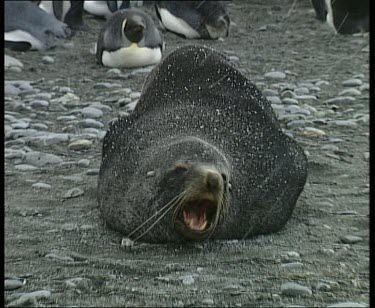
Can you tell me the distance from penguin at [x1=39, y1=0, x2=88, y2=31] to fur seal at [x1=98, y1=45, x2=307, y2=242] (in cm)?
375

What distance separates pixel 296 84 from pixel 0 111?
2500 mm

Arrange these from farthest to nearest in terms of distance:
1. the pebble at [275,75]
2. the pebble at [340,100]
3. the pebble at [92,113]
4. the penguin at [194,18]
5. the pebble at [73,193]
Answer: the penguin at [194,18], the pebble at [275,75], the pebble at [340,100], the pebble at [92,113], the pebble at [73,193]

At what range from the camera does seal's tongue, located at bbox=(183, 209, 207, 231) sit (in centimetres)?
238

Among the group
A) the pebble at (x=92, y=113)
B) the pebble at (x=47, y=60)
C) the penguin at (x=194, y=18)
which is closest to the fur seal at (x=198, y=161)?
the pebble at (x=92, y=113)

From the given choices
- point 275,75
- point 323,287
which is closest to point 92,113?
point 275,75

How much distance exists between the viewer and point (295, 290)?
2.10 m

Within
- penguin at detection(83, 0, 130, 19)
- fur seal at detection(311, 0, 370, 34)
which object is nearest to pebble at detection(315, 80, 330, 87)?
fur seal at detection(311, 0, 370, 34)

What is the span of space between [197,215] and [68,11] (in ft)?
15.3

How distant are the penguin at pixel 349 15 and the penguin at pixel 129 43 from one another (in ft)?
3.29

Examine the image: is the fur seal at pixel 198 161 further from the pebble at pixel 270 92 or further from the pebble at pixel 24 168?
the pebble at pixel 270 92

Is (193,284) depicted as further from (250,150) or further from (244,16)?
(244,16)

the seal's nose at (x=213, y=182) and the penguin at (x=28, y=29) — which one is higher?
the seal's nose at (x=213, y=182)

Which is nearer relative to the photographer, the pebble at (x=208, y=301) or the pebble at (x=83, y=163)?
the pebble at (x=208, y=301)

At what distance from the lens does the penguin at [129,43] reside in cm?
537
